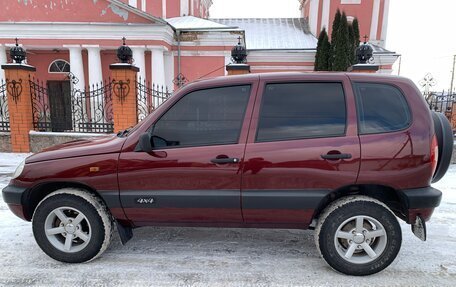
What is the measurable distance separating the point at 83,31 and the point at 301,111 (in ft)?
50.8

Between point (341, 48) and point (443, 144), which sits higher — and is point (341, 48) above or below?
above

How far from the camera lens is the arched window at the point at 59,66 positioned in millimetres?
17375

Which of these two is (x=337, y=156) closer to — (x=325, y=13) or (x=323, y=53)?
(x=323, y=53)

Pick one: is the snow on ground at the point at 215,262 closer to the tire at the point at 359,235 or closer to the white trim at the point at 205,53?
the tire at the point at 359,235

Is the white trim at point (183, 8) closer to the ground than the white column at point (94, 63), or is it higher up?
higher up

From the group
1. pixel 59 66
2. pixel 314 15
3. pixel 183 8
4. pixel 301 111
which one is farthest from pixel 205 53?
pixel 301 111

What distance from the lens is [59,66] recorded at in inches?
686

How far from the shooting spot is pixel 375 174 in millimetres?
2646

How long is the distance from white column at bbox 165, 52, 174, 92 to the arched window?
598 cm

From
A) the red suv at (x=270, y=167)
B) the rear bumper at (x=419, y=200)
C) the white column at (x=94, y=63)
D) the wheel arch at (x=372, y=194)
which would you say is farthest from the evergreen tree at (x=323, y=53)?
the rear bumper at (x=419, y=200)

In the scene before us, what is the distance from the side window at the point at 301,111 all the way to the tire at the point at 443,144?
955 millimetres

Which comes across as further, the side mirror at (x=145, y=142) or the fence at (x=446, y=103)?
the fence at (x=446, y=103)

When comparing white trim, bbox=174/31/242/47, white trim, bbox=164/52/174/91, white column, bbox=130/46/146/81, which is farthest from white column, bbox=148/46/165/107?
white trim, bbox=174/31/242/47

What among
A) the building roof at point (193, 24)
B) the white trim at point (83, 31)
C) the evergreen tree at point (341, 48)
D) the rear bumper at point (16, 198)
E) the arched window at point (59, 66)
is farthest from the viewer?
the arched window at point (59, 66)
